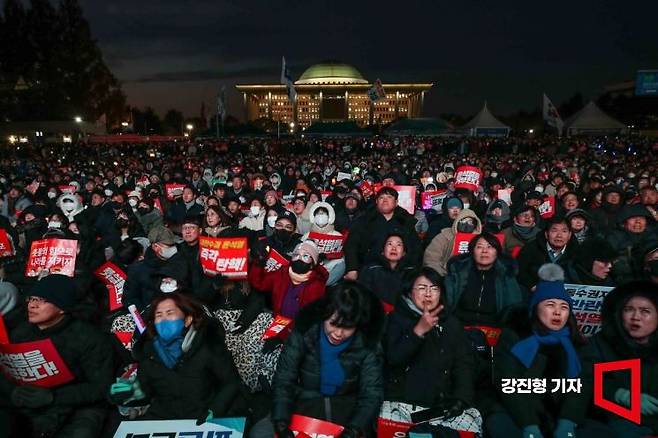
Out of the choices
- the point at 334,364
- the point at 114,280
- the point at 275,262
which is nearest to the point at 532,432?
the point at 334,364

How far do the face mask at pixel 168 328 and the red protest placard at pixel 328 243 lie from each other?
8.30ft

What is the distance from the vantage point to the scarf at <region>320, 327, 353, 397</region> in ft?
9.90

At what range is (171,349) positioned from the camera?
3.16 m

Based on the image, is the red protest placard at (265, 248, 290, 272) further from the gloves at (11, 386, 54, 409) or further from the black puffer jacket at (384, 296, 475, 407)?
the gloves at (11, 386, 54, 409)

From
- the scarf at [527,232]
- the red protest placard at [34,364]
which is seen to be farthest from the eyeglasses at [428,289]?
the scarf at [527,232]

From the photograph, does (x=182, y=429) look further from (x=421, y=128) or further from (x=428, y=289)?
(x=421, y=128)

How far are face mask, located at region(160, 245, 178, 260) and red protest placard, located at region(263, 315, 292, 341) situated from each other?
150 cm

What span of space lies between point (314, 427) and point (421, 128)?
3541 cm

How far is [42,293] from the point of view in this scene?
320cm

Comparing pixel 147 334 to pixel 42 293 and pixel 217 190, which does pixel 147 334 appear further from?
pixel 217 190

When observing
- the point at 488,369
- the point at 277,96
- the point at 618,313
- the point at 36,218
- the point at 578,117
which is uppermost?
the point at 277,96

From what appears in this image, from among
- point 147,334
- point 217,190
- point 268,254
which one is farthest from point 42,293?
point 217,190

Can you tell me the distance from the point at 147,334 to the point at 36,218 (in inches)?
180

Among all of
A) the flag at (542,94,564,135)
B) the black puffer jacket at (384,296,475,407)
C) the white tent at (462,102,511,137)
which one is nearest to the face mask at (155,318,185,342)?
the black puffer jacket at (384,296,475,407)
